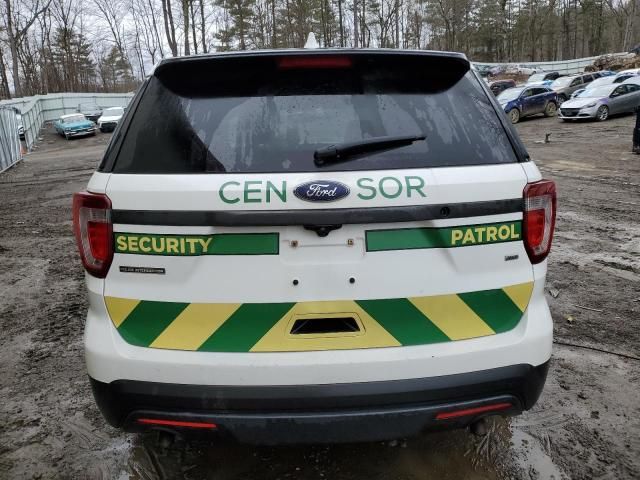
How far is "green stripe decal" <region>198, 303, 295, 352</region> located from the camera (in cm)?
197

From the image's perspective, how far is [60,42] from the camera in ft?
183

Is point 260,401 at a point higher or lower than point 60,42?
lower

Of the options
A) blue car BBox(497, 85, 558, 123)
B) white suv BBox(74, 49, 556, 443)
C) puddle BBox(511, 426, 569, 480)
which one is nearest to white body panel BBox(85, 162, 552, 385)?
white suv BBox(74, 49, 556, 443)

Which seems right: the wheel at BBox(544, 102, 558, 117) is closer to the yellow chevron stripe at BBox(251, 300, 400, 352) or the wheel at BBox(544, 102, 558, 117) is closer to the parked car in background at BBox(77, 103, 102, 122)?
the yellow chevron stripe at BBox(251, 300, 400, 352)

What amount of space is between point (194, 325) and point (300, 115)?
3.00 ft

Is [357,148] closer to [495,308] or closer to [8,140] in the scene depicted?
[495,308]

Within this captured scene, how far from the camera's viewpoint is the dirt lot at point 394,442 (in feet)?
8.66

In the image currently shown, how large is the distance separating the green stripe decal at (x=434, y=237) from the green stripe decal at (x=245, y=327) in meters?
0.40

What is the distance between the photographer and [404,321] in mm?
2012

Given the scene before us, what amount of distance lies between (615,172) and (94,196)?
11.8m

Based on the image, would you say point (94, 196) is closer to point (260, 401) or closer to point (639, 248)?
point (260, 401)

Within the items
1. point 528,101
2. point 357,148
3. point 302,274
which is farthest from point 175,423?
point 528,101

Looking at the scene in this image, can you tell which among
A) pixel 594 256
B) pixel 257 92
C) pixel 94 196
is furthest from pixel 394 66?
pixel 594 256

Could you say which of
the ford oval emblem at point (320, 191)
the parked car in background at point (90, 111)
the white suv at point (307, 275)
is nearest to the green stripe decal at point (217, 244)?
the white suv at point (307, 275)
